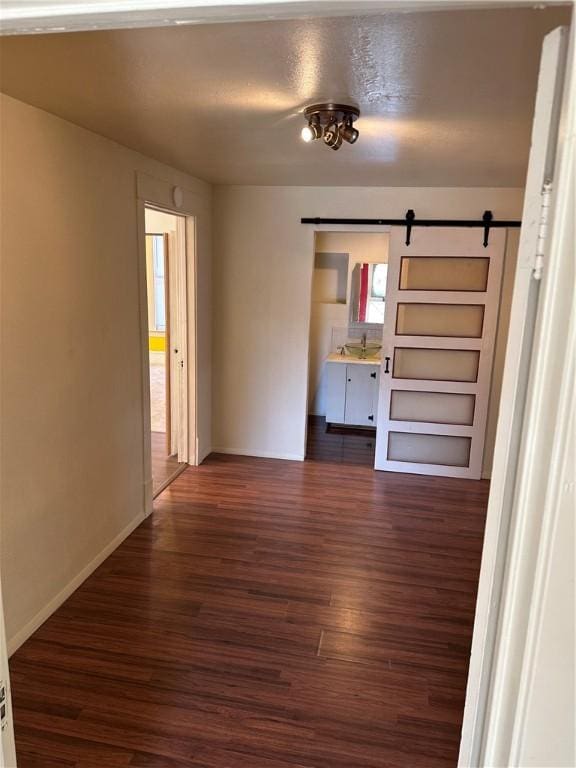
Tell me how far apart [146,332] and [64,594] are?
1660 mm

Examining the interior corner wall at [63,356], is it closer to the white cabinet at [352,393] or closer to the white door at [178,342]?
the white door at [178,342]

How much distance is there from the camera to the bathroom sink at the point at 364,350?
6.16 metres

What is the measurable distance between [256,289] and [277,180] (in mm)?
965

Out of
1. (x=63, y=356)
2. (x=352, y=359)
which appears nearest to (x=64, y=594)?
(x=63, y=356)

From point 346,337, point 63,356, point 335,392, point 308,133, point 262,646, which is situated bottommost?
point 262,646

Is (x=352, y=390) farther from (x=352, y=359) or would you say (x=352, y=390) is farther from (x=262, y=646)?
(x=262, y=646)

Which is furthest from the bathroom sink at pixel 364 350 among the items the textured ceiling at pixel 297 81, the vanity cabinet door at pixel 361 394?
the textured ceiling at pixel 297 81

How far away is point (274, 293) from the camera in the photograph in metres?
4.76

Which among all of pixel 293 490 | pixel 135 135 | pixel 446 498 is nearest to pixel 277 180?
pixel 135 135

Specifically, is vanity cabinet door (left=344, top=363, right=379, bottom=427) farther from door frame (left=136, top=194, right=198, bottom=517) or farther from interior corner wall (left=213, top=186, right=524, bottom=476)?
door frame (left=136, top=194, right=198, bottom=517)

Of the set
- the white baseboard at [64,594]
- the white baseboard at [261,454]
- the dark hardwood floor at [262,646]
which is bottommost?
the dark hardwood floor at [262,646]

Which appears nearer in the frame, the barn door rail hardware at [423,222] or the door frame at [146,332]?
the door frame at [146,332]

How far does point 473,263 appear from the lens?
4.40 metres

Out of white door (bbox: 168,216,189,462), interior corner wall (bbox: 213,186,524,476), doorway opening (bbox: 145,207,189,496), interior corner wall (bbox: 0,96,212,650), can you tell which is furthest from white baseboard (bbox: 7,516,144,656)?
interior corner wall (bbox: 213,186,524,476)
